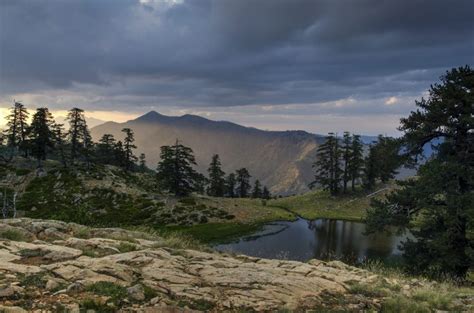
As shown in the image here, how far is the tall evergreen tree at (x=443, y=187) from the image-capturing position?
76.1ft

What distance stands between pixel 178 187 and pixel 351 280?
233 ft

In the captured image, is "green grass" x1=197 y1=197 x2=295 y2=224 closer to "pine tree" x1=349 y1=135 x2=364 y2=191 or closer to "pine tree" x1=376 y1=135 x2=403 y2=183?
"pine tree" x1=349 y1=135 x2=364 y2=191

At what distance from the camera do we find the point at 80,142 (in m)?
90.8

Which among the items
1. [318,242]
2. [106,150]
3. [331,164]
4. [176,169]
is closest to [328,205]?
[331,164]

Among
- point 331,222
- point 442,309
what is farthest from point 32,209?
point 442,309

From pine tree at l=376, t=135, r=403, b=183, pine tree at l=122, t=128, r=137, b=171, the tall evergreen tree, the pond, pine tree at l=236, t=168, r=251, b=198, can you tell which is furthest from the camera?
pine tree at l=236, t=168, r=251, b=198

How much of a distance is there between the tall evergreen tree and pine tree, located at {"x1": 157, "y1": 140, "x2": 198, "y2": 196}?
191ft

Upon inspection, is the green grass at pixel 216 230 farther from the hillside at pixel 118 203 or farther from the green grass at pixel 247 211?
the green grass at pixel 247 211

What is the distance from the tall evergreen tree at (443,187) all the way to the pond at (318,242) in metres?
20.0

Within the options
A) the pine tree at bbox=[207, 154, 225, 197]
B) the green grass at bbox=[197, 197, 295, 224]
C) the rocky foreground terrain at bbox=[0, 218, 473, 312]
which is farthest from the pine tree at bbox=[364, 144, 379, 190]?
the rocky foreground terrain at bbox=[0, 218, 473, 312]

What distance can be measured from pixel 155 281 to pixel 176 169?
71.8 meters

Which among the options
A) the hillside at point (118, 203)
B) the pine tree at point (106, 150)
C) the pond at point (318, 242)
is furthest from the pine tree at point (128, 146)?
the pond at point (318, 242)

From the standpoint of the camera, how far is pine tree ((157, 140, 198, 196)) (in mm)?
80875

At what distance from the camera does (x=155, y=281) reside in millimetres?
10625
